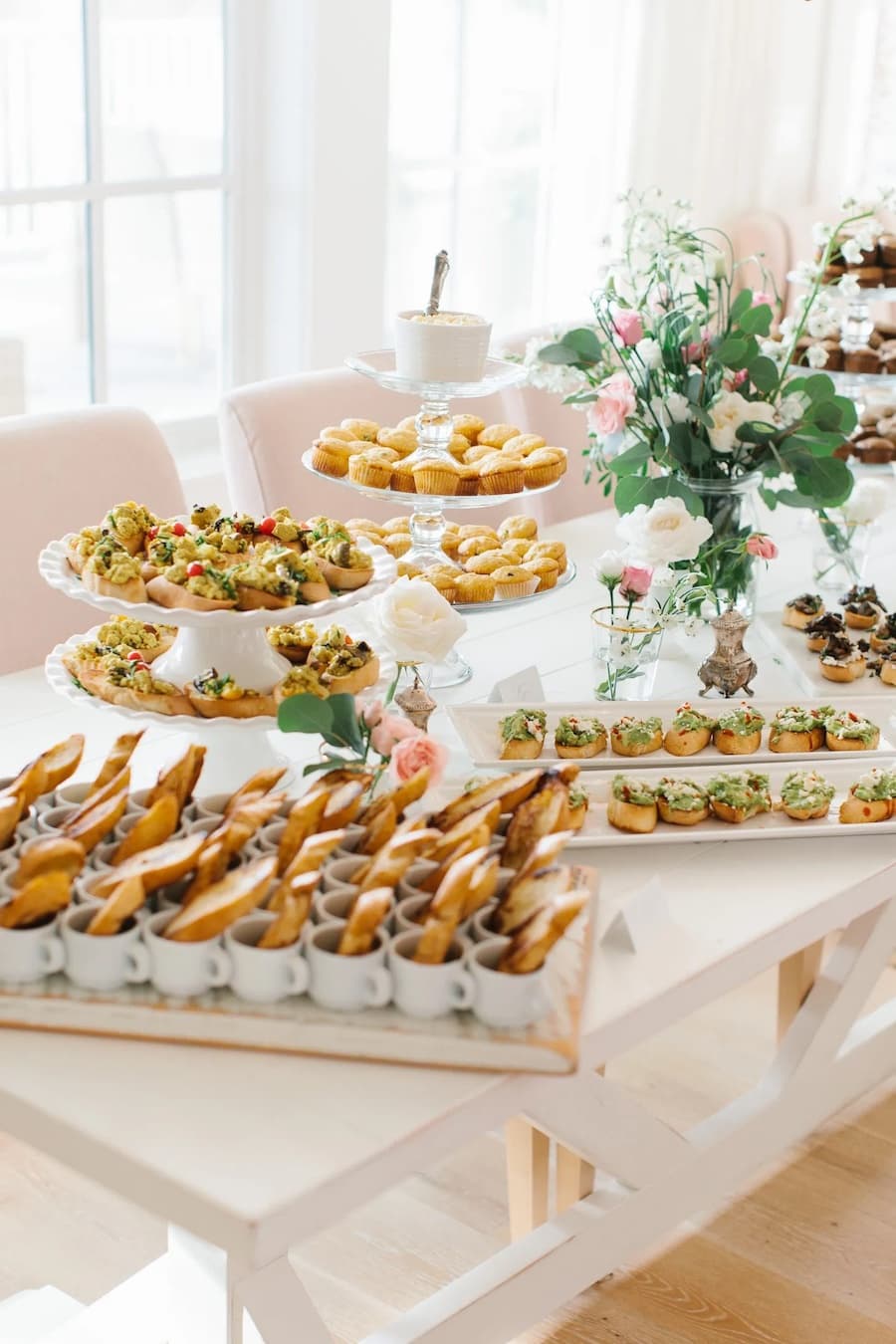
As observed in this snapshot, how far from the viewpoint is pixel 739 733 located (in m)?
1.60

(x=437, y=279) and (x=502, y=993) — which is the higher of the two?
(x=437, y=279)

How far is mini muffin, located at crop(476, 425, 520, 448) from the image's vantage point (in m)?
2.00

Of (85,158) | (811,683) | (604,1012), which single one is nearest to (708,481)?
Result: (811,683)

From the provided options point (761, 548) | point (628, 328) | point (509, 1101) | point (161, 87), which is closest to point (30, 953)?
point (509, 1101)

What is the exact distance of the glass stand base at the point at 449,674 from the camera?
6.05 feet

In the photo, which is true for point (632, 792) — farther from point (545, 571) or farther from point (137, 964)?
point (137, 964)

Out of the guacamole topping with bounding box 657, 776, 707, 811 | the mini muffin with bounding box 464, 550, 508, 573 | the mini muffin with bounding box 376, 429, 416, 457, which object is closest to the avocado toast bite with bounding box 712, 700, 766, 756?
the guacamole topping with bounding box 657, 776, 707, 811

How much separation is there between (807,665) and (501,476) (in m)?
0.43

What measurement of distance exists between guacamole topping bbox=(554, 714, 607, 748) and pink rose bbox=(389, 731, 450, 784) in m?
0.32

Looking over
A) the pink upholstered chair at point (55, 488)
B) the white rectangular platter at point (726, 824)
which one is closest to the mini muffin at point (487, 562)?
the white rectangular platter at point (726, 824)

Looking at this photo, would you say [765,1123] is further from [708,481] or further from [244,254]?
[244,254]

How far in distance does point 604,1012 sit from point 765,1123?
63 cm

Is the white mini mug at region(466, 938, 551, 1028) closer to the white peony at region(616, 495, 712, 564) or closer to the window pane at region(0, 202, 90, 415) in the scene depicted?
the white peony at region(616, 495, 712, 564)

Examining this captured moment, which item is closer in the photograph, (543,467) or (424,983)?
(424,983)
